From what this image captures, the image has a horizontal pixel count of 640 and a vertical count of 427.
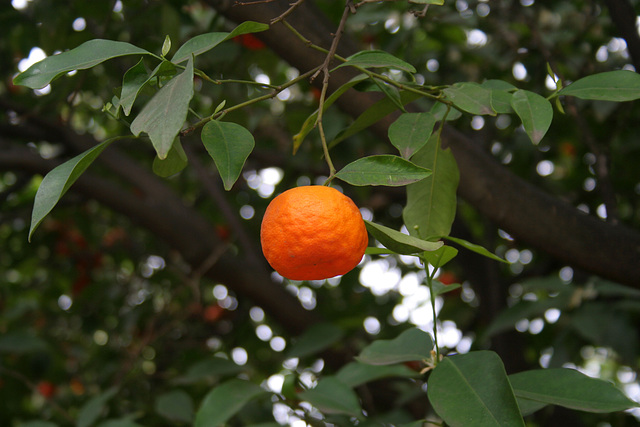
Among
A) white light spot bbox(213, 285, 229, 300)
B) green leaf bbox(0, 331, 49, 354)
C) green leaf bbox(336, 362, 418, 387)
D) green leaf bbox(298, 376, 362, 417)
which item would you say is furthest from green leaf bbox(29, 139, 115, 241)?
white light spot bbox(213, 285, 229, 300)

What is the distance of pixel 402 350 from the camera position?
34.6 inches

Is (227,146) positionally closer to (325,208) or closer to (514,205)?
(325,208)

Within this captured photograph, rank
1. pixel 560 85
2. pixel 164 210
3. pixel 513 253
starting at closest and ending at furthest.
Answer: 1. pixel 560 85
2. pixel 164 210
3. pixel 513 253

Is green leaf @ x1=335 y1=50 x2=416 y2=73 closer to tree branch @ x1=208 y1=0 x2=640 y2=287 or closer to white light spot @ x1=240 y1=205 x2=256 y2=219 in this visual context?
tree branch @ x1=208 y1=0 x2=640 y2=287

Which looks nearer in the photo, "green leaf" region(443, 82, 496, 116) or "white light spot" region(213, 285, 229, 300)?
"green leaf" region(443, 82, 496, 116)

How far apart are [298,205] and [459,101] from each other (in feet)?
0.82

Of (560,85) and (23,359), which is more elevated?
(560,85)

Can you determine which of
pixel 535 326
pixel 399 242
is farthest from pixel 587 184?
pixel 399 242

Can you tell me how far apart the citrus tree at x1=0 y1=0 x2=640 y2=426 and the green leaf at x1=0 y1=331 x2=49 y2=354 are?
0.02 meters

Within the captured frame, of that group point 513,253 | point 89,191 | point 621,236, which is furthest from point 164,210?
point 513,253

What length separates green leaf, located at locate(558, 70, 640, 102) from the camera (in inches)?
28.7

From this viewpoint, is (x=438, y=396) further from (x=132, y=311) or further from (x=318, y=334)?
(x=132, y=311)

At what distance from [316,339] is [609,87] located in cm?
114

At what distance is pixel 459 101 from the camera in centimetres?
73
